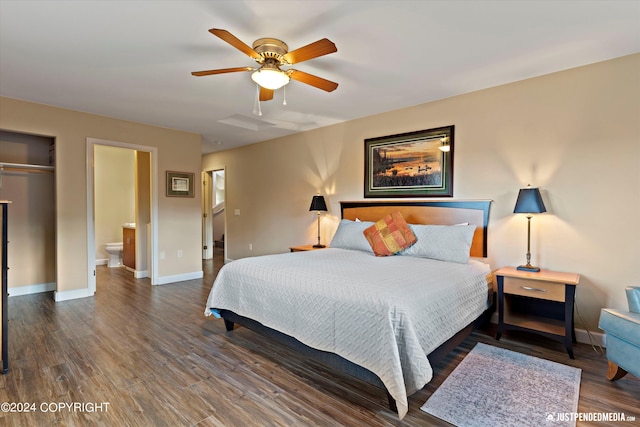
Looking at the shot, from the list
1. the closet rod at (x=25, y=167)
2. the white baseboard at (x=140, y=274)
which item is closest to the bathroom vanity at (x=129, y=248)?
the white baseboard at (x=140, y=274)

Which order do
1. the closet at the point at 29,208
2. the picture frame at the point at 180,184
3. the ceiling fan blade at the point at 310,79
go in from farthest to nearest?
the picture frame at the point at 180,184, the closet at the point at 29,208, the ceiling fan blade at the point at 310,79

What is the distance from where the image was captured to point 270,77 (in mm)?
2451

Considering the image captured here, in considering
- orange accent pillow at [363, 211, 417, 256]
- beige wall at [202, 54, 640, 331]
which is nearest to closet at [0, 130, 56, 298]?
orange accent pillow at [363, 211, 417, 256]

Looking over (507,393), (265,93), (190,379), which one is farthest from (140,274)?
(507,393)

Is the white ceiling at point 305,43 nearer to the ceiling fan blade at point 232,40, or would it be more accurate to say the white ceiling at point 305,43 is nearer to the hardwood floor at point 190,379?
the ceiling fan blade at point 232,40

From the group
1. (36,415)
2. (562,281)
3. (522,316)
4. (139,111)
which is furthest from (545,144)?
(139,111)

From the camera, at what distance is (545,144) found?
3080 mm

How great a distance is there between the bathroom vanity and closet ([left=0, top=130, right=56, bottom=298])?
3.92 feet

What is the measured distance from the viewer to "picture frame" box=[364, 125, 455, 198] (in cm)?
375

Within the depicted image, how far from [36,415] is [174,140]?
4297 millimetres

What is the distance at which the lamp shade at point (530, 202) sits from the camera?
2868mm

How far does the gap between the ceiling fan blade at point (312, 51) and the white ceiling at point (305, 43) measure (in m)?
0.22

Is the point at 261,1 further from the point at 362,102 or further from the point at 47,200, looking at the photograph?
the point at 47,200

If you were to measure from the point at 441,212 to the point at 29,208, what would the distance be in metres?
5.74
